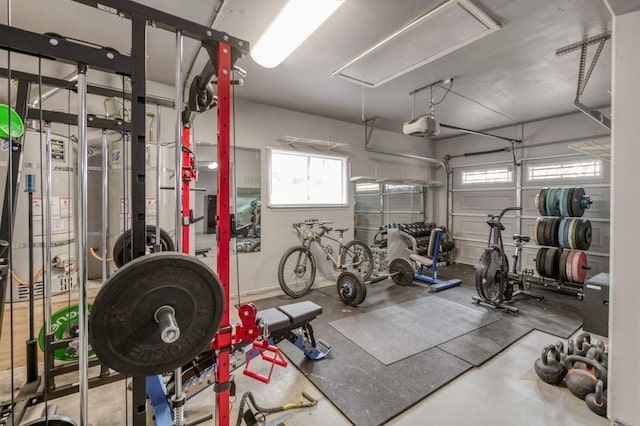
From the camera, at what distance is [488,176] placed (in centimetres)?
625

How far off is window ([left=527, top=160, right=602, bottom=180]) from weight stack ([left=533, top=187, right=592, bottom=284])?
755 mm

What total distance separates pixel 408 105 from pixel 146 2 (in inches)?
146

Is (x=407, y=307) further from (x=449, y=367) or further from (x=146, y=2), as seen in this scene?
(x=146, y=2)

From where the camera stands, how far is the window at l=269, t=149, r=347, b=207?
4.78 m

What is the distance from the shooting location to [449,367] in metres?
2.46

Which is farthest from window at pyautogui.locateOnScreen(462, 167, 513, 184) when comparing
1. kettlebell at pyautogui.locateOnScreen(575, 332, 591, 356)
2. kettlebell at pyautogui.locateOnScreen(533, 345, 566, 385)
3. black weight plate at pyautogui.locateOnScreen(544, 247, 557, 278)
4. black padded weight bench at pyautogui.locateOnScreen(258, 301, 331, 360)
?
black padded weight bench at pyautogui.locateOnScreen(258, 301, 331, 360)

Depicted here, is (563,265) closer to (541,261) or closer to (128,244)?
(541,261)

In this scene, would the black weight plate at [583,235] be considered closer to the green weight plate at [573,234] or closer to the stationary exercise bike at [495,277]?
the green weight plate at [573,234]

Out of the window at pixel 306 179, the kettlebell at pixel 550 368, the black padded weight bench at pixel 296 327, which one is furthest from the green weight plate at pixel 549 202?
the black padded weight bench at pixel 296 327

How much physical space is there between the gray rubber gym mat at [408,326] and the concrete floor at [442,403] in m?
0.56

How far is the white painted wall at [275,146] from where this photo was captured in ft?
14.1

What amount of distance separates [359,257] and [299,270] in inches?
47.8

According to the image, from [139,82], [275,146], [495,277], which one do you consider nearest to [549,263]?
[495,277]

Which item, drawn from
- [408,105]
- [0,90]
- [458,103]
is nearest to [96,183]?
[0,90]
